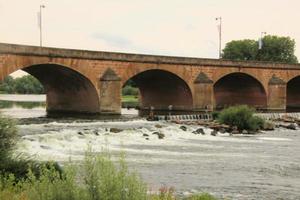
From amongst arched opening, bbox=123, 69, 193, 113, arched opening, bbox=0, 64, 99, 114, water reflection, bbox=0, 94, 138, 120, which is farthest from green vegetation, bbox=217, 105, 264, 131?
arched opening, bbox=123, 69, 193, 113

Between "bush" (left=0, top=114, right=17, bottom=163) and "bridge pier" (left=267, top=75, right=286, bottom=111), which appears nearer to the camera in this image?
"bush" (left=0, top=114, right=17, bottom=163)

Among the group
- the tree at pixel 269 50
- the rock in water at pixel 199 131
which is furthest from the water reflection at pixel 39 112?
the tree at pixel 269 50

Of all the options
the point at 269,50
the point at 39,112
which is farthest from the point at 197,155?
the point at 269,50

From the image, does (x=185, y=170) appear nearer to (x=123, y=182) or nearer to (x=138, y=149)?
(x=138, y=149)

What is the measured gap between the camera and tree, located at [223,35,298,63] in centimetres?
12281

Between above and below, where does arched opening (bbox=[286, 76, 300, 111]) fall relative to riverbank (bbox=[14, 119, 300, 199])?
above

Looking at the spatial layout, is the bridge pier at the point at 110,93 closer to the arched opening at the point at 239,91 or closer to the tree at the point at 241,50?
the arched opening at the point at 239,91

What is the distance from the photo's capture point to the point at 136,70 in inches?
2104

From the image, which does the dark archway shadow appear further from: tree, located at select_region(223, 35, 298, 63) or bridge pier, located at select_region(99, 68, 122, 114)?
tree, located at select_region(223, 35, 298, 63)

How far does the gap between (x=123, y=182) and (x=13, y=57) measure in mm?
37274

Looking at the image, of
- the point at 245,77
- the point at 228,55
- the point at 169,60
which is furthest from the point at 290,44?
the point at 169,60

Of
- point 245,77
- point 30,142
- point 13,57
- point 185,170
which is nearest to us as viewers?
point 185,170

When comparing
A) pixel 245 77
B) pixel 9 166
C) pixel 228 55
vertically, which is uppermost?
pixel 228 55

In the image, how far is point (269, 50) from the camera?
404ft
